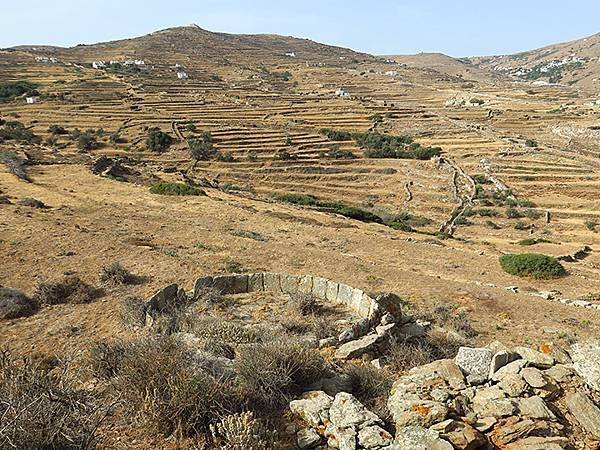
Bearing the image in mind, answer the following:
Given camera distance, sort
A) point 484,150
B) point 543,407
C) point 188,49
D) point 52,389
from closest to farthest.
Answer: point 52,389, point 543,407, point 484,150, point 188,49

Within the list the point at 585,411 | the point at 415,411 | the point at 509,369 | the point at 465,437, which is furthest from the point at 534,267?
the point at 465,437

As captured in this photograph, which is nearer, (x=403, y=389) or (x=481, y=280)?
(x=403, y=389)

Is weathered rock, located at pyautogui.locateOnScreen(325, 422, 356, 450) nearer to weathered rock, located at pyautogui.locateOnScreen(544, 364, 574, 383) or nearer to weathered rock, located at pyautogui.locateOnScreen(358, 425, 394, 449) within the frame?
weathered rock, located at pyautogui.locateOnScreen(358, 425, 394, 449)

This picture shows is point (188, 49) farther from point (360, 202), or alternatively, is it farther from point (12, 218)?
point (12, 218)

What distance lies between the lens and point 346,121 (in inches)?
2808

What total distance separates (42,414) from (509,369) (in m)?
5.67

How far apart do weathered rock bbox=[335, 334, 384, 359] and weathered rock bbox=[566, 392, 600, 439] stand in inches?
131

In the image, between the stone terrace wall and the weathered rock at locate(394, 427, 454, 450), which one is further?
the stone terrace wall

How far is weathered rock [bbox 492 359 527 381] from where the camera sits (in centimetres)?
636

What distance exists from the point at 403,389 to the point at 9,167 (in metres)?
34.6

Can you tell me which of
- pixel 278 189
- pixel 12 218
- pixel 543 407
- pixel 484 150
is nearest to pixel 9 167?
pixel 12 218

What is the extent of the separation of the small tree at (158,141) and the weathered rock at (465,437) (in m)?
52.9

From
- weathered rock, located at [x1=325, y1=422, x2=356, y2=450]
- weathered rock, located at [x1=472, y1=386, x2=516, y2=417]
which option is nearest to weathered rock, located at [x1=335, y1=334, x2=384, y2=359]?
weathered rock, located at [x1=472, y1=386, x2=516, y2=417]

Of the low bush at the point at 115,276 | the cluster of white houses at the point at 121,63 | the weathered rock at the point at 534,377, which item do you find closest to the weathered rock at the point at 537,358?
the weathered rock at the point at 534,377
